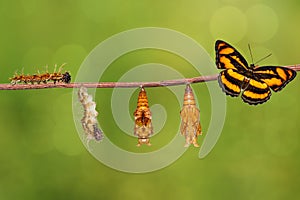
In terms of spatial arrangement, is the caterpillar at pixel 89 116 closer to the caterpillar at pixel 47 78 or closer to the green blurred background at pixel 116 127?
the caterpillar at pixel 47 78

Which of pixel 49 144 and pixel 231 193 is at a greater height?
pixel 49 144

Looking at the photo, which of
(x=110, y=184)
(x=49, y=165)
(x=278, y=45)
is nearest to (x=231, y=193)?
(x=110, y=184)

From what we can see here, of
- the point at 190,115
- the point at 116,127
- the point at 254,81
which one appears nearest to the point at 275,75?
the point at 254,81

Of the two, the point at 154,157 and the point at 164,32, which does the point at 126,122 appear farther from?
the point at 164,32

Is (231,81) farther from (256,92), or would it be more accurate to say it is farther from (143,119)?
(143,119)

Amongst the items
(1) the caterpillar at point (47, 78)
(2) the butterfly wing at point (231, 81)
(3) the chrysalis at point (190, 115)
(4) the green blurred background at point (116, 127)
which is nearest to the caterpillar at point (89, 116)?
(1) the caterpillar at point (47, 78)
